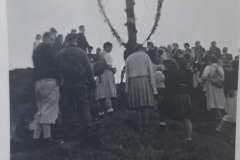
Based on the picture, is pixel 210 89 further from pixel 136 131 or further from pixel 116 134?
pixel 116 134

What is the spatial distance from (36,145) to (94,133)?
0.66 m

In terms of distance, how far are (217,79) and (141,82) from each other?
0.90 m

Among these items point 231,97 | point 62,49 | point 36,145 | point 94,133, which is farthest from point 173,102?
point 36,145

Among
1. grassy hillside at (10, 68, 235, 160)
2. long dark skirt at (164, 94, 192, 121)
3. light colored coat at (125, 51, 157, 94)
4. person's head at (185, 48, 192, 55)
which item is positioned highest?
person's head at (185, 48, 192, 55)

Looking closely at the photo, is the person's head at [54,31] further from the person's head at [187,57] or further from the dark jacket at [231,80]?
the dark jacket at [231,80]

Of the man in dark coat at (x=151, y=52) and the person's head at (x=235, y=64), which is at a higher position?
the man in dark coat at (x=151, y=52)

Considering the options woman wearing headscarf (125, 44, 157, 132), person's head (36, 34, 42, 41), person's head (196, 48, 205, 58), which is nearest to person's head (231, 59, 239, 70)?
person's head (196, 48, 205, 58)

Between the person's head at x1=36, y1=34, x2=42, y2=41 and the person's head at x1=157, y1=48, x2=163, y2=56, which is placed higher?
the person's head at x1=36, y1=34, x2=42, y2=41

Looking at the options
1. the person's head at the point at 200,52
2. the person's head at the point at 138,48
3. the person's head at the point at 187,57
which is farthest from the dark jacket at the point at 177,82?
the person's head at the point at 138,48

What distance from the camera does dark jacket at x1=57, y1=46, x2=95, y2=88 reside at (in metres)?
3.45

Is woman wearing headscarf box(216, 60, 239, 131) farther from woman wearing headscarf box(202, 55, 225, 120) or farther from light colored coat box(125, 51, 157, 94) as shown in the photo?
light colored coat box(125, 51, 157, 94)

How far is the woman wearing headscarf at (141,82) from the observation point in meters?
3.51

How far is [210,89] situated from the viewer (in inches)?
141

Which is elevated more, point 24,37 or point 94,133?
point 24,37
